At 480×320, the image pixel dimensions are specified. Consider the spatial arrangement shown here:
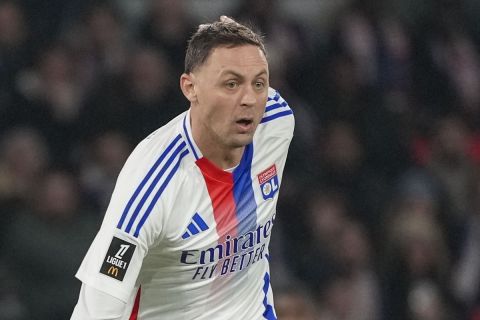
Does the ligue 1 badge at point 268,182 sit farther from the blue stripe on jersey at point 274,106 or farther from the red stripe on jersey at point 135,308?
the red stripe on jersey at point 135,308

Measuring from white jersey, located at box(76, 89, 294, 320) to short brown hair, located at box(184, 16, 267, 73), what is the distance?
0.81 ft

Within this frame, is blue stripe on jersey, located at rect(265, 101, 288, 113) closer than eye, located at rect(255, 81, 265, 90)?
No

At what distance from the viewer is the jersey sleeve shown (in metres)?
4.17

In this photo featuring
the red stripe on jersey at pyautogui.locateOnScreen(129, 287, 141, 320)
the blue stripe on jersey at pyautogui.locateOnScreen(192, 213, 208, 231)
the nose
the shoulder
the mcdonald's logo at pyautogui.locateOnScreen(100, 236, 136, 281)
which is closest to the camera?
the mcdonald's logo at pyautogui.locateOnScreen(100, 236, 136, 281)

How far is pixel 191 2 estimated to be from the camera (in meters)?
8.61

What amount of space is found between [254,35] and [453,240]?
4.15 meters

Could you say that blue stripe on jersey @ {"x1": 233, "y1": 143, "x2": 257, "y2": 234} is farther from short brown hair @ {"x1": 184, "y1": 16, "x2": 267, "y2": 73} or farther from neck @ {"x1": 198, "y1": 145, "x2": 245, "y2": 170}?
short brown hair @ {"x1": 184, "y1": 16, "x2": 267, "y2": 73}

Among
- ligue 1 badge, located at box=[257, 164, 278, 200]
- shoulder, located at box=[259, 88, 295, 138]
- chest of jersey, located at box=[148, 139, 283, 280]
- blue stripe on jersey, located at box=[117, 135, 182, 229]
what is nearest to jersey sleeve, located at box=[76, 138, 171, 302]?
blue stripe on jersey, located at box=[117, 135, 182, 229]

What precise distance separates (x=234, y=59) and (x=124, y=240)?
77cm

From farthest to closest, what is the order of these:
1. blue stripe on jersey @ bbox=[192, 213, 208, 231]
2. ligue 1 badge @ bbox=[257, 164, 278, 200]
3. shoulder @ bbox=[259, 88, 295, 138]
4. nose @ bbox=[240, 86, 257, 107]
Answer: shoulder @ bbox=[259, 88, 295, 138] < ligue 1 badge @ bbox=[257, 164, 278, 200] < blue stripe on jersey @ bbox=[192, 213, 208, 231] < nose @ bbox=[240, 86, 257, 107]


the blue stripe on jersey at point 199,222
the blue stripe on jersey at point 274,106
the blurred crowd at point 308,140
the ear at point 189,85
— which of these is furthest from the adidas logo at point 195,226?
the blurred crowd at point 308,140

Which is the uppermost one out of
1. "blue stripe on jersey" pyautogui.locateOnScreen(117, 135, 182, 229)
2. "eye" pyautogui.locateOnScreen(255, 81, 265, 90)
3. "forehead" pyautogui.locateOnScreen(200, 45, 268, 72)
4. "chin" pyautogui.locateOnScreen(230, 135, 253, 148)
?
"forehead" pyautogui.locateOnScreen(200, 45, 268, 72)

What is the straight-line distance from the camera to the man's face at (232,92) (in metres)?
4.35

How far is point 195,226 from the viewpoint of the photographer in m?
4.45
